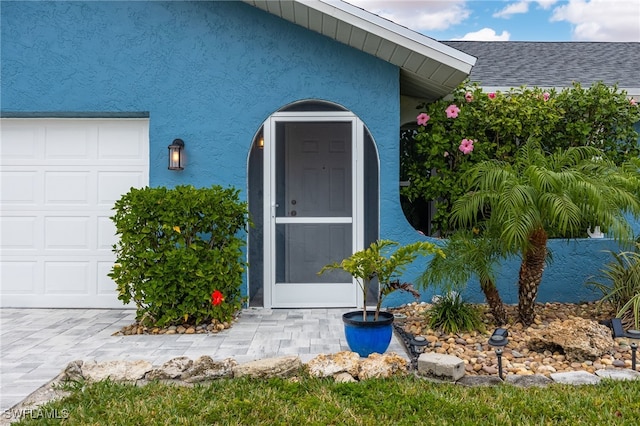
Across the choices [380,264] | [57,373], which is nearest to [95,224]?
[57,373]

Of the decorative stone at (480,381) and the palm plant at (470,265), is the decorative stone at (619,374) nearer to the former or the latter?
the decorative stone at (480,381)

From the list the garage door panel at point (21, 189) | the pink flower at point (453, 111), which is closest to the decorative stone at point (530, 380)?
the pink flower at point (453, 111)

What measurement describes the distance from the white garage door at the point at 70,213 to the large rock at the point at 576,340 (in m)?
4.38

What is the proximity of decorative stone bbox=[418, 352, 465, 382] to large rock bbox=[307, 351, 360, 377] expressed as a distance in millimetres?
440

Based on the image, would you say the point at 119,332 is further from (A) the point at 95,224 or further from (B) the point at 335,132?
(B) the point at 335,132

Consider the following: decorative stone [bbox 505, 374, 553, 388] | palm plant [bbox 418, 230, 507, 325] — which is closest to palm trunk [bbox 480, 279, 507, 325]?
palm plant [bbox 418, 230, 507, 325]

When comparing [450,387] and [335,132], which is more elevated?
[335,132]

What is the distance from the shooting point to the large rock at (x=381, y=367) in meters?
3.46

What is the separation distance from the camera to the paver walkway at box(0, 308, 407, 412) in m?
3.84

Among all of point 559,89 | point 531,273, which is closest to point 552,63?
point 559,89

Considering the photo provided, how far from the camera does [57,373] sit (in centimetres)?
369

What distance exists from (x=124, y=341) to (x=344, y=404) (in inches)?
94.9

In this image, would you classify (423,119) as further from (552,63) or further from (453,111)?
(552,63)

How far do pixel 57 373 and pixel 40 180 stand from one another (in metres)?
3.07
